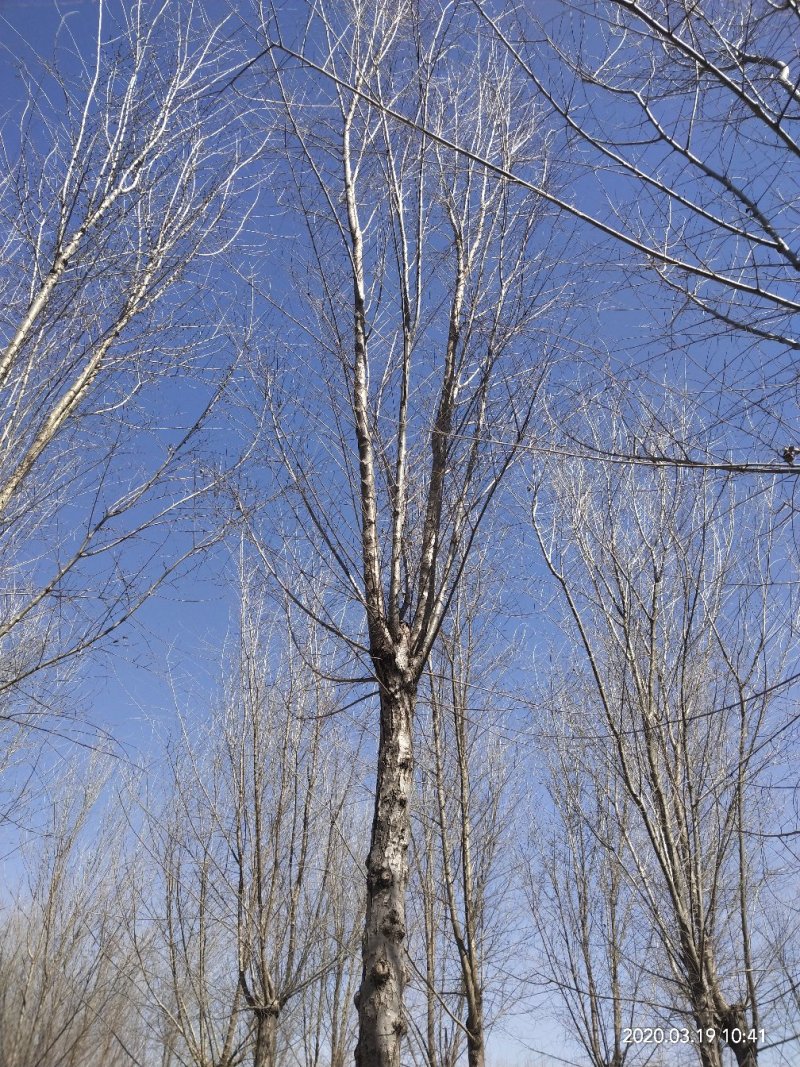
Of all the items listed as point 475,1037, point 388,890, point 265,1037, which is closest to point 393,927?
point 388,890

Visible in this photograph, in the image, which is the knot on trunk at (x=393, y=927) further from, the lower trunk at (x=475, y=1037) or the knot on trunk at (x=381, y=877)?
the lower trunk at (x=475, y=1037)

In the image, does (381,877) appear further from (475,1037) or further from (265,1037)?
(475,1037)

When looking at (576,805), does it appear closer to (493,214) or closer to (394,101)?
(493,214)

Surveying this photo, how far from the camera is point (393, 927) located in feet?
9.71

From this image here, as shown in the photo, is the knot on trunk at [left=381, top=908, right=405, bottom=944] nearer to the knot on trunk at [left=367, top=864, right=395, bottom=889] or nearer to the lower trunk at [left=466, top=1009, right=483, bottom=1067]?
the knot on trunk at [left=367, top=864, right=395, bottom=889]

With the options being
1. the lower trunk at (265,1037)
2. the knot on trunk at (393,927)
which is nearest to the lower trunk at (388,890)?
the knot on trunk at (393,927)

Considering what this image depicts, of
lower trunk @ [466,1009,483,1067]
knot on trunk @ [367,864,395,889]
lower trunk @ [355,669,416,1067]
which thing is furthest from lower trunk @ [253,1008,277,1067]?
knot on trunk @ [367,864,395,889]

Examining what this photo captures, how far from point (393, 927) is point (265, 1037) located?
508 cm

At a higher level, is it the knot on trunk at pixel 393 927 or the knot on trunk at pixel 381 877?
the knot on trunk at pixel 381 877

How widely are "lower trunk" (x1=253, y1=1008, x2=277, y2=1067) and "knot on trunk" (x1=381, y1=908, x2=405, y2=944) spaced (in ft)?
16.3

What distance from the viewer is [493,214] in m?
4.61

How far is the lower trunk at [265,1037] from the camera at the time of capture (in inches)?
272

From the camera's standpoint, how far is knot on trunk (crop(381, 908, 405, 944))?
9.68 feet

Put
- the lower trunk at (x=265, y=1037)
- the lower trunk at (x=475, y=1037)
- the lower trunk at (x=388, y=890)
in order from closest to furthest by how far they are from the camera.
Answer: the lower trunk at (x=388, y=890) → the lower trunk at (x=265, y=1037) → the lower trunk at (x=475, y=1037)
